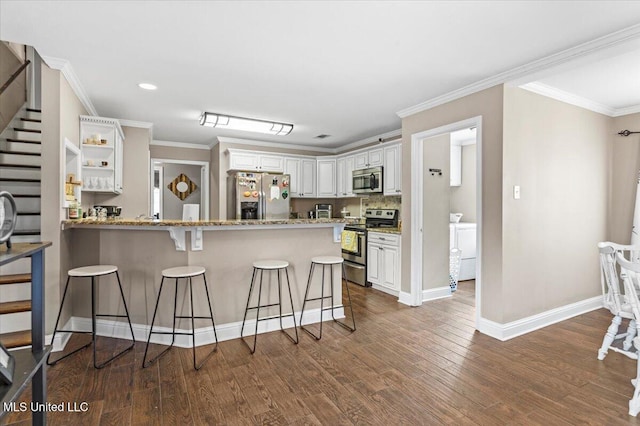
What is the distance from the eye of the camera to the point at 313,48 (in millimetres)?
2617

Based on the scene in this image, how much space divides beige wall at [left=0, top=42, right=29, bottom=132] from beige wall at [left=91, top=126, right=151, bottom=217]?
45.2 inches

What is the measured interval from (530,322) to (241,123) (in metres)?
4.19

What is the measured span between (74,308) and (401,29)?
3.90 metres

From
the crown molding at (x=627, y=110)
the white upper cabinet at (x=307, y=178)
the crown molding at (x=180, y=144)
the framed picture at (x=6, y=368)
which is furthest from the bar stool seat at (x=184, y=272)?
the crown molding at (x=627, y=110)

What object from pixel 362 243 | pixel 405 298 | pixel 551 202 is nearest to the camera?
pixel 551 202

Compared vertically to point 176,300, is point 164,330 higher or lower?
lower

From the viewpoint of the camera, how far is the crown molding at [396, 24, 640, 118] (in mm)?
2336

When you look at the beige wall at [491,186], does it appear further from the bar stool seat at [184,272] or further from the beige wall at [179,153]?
the beige wall at [179,153]

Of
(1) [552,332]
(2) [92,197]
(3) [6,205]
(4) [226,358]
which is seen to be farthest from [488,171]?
(2) [92,197]

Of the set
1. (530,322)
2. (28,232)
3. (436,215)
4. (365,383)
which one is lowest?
(365,383)

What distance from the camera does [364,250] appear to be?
5.09 metres

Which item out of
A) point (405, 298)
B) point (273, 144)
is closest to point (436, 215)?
point (405, 298)

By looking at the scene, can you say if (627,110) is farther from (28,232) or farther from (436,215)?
(28,232)

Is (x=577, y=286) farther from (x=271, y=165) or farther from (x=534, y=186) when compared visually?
(x=271, y=165)
